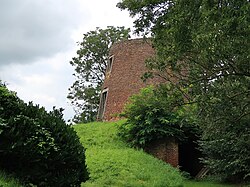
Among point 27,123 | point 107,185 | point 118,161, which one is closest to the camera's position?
point 27,123

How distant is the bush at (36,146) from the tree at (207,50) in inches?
134

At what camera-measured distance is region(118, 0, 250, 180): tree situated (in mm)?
7571

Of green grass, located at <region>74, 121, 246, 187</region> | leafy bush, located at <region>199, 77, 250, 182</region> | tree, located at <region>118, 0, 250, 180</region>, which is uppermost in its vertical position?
tree, located at <region>118, 0, 250, 180</region>

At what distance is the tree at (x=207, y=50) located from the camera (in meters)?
7.57

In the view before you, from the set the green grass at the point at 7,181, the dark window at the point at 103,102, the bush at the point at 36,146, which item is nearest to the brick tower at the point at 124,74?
the dark window at the point at 103,102

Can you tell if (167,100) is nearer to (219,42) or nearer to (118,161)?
(219,42)

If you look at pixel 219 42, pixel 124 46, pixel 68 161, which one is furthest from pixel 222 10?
pixel 124 46

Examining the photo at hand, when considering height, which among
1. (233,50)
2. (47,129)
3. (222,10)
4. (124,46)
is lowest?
(47,129)

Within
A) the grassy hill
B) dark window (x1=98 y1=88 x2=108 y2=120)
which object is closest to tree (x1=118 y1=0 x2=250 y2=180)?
the grassy hill

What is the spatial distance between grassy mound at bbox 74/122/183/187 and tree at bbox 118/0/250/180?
8.48 ft

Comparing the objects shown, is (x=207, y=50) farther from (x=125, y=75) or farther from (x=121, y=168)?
(x=125, y=75)

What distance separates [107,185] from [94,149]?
5.81 m

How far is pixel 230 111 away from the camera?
1030 cm

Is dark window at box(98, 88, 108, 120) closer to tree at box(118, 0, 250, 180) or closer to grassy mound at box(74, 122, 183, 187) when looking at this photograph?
grassy mound at box(74, 122, 183, 187)
